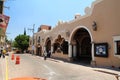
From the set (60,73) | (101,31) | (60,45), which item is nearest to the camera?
(60,73)

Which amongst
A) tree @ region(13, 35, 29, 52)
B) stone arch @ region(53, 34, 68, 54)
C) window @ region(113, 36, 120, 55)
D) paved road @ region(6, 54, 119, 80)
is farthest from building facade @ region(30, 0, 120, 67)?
tree @ region(13, 35, 29, 52)

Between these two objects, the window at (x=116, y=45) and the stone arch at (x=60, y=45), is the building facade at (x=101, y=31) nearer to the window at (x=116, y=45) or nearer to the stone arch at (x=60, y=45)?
the window at (x=116, y=45)

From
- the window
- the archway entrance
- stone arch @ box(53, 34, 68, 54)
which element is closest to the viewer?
the window

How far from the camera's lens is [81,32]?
33.1 meters

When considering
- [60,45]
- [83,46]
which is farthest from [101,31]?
[60,45]

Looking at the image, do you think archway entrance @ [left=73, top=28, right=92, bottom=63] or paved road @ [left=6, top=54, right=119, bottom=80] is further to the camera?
archway entrance @ [left=73, top=28, right=92, bottom=63]

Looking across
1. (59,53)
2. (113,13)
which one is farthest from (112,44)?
(59,53)

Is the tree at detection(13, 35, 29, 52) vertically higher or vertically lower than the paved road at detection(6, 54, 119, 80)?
higher

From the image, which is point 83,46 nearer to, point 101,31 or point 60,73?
point 101,31

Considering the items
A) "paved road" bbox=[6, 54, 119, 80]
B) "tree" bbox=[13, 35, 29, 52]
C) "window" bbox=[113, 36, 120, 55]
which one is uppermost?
"tree" bbox=[13, 35, 29, 52]

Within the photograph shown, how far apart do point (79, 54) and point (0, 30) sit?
91.6ft

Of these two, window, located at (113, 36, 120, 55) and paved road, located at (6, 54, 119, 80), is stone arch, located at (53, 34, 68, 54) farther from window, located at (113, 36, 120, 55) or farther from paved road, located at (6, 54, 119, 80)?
window, located at (113, 36, 120, 55)

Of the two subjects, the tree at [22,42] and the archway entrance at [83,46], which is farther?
the tree at [22,42]

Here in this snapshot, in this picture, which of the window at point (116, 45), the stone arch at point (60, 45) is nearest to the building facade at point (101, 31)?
the window at point (116, 45)
